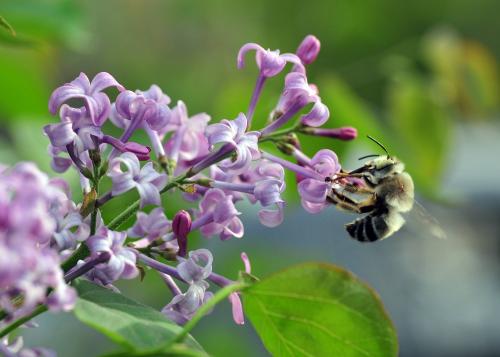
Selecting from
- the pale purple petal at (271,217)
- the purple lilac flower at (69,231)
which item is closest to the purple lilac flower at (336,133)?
the pale purple petal at (271,217)

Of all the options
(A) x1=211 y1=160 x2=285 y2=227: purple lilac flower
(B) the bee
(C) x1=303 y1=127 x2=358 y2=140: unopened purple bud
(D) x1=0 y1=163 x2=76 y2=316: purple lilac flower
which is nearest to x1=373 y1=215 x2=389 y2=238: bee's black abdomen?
(B) the bee

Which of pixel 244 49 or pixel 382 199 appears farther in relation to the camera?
pixel 382 199

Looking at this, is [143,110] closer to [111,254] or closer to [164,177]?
[164,177]

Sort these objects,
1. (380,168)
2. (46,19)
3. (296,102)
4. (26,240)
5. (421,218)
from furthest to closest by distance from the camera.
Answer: (46,19) < (421,218) < (380,168) < (296,102) < (26,240)

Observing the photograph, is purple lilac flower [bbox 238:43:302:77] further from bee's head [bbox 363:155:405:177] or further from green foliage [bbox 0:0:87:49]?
green foliage [bbox 0:0:87:49]

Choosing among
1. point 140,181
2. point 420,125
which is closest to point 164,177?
point 140,181
